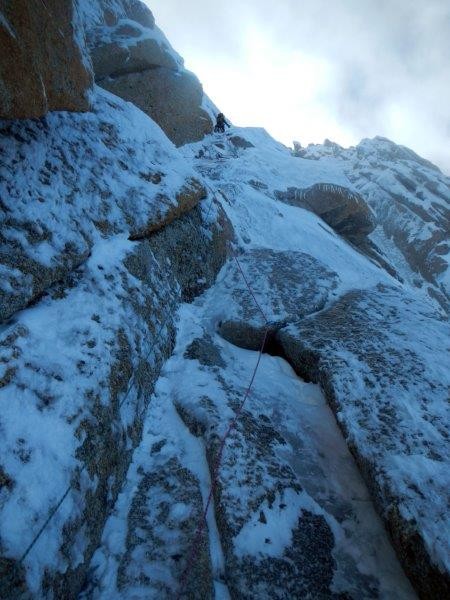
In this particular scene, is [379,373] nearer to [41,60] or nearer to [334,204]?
[41,60]

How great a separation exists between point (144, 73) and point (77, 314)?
2142 cm

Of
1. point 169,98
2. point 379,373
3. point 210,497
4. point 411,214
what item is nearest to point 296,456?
point 210,497

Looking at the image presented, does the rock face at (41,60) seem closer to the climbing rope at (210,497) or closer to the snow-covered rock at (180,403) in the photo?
the snow-covered rock at (180,403)

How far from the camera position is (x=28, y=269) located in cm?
538

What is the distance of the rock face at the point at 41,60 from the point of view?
16.2 ft

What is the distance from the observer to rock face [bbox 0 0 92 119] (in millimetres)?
4938

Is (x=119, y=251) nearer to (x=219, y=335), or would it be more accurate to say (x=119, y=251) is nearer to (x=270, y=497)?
(x=219, y=335)

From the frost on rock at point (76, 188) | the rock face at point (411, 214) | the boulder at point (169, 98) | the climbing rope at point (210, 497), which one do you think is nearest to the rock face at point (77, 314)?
the frost on rock at point (76, 188)

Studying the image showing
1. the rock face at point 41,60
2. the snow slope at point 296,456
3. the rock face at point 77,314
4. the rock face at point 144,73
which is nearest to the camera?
the rock face at point 77,314

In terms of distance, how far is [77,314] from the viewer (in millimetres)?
5754

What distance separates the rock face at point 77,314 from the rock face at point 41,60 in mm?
1099

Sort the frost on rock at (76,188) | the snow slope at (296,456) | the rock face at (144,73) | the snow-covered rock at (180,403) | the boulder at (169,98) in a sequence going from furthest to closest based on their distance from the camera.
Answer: the rock face at (144,73), the boulder at (169,98), the frost on rock at (76,188), the snow slope at (296,456), the snow-covered rock at (180,403)

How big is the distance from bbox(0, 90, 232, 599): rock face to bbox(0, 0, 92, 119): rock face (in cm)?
110

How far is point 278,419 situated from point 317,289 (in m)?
5.03
